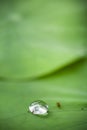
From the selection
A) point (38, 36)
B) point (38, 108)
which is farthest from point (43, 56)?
point (38, 108)

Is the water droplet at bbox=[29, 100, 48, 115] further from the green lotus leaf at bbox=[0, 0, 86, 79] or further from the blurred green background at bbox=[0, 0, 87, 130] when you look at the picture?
the green lotus leaf at bbox=[0, 0, 86, 79]

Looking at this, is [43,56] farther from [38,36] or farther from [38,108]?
[38,108]

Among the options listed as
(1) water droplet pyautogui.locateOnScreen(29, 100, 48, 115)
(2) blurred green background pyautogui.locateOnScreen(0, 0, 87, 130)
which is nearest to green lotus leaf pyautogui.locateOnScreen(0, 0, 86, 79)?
(2) blurred green background pyautogui.locateOnScreen(0, 0, 87, 130)

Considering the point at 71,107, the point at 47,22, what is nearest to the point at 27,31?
the point at 47,22

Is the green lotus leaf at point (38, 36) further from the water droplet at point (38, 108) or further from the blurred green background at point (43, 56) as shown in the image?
the water droplet at point (38, 108)

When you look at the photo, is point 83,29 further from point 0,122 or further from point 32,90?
point 0,122

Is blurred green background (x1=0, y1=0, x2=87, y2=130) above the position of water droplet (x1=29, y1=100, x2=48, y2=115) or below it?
above
